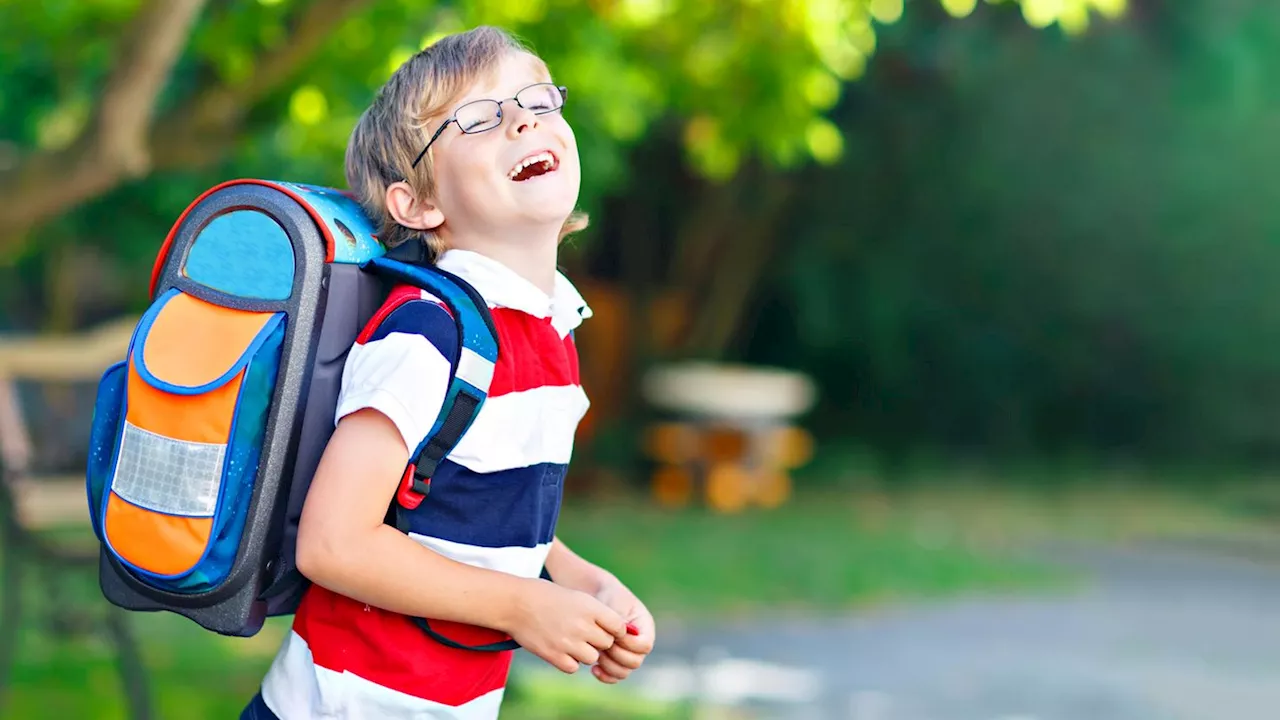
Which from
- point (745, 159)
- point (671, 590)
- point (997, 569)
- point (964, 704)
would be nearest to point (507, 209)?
point (964, 704)

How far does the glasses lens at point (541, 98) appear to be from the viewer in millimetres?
1771

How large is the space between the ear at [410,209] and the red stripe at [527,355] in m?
0.15

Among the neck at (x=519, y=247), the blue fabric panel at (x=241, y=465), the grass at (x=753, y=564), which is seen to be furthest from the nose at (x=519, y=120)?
the grass at (x=753, y=564)

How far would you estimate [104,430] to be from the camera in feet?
5.68

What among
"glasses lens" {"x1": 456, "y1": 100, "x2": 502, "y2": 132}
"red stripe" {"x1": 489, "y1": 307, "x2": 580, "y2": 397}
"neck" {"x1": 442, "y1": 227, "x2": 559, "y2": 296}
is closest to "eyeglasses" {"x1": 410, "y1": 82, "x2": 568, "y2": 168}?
"glasses lens" {"x1": 456, "y1": 100, "x2": 502, "y2": 132}

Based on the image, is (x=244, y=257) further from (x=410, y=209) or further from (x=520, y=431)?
(x=520, y=431)

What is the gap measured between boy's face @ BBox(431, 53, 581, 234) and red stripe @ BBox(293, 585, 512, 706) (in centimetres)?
48

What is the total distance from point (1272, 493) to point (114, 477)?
13.2 m

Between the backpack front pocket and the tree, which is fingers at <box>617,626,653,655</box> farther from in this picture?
the tree

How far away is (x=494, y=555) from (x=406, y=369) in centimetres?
27

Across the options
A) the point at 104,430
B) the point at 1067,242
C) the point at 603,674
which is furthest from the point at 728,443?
the point at 104,430

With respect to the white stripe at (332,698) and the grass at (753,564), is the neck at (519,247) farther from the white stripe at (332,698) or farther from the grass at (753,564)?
the grass at (753,564)

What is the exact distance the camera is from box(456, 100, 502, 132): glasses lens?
174cm

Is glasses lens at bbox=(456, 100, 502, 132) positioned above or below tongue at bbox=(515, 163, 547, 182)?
above
